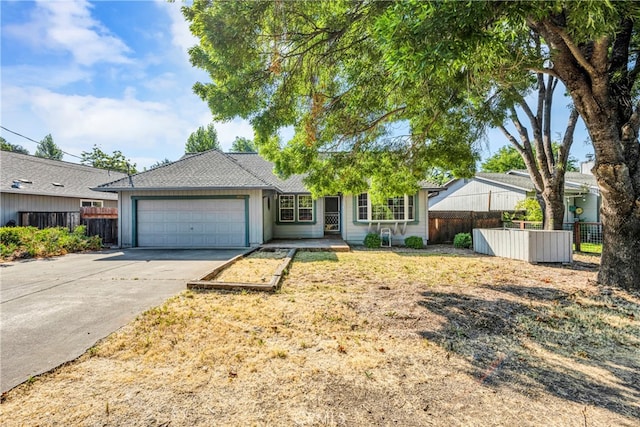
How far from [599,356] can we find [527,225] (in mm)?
11304

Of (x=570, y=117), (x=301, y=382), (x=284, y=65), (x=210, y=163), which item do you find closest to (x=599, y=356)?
(x=301, y=382)

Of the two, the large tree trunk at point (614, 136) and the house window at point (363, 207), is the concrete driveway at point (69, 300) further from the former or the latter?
the large tree trunk at point (614, 136)

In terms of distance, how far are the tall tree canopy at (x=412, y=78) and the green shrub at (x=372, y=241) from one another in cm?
425

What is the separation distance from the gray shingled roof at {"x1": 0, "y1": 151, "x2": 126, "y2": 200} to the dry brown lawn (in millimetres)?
13424

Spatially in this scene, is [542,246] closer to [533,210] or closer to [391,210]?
[391,210]

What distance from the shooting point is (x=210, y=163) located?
13344 mm

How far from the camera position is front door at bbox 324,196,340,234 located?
1714 cm

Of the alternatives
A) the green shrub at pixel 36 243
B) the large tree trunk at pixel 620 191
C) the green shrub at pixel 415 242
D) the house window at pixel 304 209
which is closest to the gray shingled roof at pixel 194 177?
the green shrub at pixel 36 243

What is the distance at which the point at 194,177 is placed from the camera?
→ 1221 centimetres

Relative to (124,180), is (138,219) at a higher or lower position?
lower

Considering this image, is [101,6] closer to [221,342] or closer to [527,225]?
[221,342]

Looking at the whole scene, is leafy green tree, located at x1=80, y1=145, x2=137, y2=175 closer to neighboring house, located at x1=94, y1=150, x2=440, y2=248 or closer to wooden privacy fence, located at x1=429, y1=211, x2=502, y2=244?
neighboring house, located at x1=94, y1=150, x2=440, y2=248

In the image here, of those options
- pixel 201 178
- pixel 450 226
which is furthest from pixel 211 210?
pixel 450 226

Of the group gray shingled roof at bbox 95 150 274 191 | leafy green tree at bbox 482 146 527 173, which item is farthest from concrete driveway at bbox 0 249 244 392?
leafy green tree at bbox 482 146 527 173
